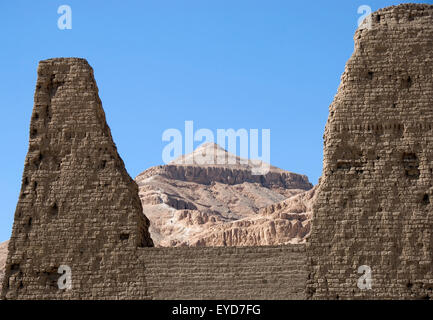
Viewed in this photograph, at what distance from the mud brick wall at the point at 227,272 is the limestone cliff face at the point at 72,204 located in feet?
2.19

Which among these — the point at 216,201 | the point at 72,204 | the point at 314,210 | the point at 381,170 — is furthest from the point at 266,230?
the point at 216,201

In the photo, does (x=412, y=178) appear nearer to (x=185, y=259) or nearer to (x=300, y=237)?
(x=185, y=259)

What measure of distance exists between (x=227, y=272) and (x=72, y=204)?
4.60 m

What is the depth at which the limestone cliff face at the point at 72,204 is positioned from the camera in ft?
72.9

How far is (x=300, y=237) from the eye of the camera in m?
53.9

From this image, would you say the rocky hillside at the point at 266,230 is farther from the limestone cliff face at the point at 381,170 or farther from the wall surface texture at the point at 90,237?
the limestone cliff face at the point at 381,170

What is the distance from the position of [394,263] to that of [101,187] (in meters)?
7.87

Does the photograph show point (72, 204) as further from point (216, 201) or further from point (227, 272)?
point (216, 201)

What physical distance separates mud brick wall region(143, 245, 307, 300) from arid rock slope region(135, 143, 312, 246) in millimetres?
31572

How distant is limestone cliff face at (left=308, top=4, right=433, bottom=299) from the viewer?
20844 mm

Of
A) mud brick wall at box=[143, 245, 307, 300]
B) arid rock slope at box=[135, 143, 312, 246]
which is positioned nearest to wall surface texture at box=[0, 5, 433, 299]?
mud brick wall at box=[143, 245, 307, 300]
